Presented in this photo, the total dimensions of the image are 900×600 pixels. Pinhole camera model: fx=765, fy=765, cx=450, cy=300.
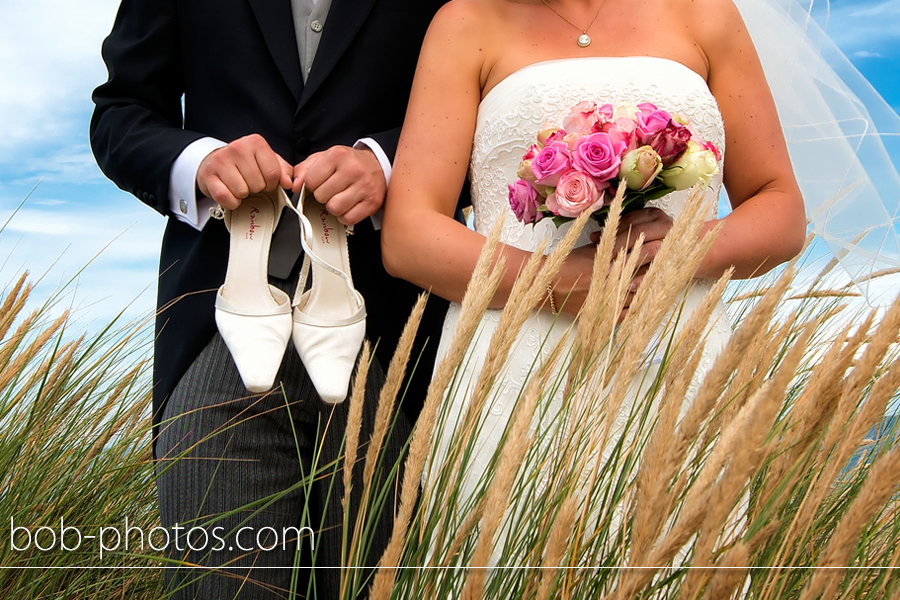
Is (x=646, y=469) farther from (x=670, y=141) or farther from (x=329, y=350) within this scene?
(x=329, y=350)

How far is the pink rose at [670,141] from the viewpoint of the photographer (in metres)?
1.64

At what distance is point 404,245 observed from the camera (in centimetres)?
193

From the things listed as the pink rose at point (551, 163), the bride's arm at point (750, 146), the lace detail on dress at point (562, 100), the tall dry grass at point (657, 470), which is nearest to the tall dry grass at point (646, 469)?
the tall dry grass at point (657, 470)

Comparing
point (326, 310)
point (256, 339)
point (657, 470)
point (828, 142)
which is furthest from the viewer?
point (828, 142)

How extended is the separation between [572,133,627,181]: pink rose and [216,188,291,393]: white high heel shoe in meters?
0.74

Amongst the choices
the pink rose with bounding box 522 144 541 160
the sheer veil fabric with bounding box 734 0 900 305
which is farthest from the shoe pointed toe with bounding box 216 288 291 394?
the sheer veil fabric with bounding box 734 0 900 305

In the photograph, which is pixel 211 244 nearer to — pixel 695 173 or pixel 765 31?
pixel 695 173

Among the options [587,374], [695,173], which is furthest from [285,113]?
[587,374]

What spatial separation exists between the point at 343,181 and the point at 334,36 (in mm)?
495

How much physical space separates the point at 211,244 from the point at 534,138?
958mm

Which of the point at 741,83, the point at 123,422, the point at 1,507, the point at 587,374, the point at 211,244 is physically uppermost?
the point at 741,83

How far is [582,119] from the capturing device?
68.6 inches

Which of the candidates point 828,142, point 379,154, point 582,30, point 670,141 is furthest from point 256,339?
point 828,142

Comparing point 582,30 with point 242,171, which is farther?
point 582,30
